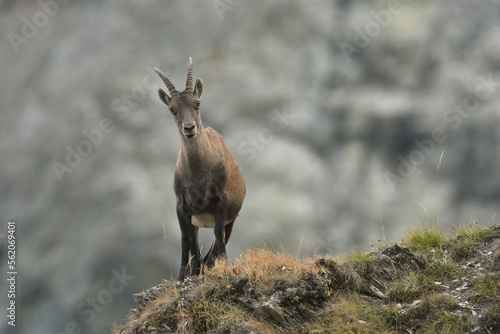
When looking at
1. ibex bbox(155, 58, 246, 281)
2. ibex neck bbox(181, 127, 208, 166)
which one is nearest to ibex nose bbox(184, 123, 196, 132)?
ibex bbox(155, 58, 246, 281)

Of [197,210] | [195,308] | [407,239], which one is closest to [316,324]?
[195,308]

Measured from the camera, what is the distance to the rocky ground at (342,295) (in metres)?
9.12

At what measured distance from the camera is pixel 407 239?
1133 centimetres

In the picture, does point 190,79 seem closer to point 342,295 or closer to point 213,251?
point 213,251

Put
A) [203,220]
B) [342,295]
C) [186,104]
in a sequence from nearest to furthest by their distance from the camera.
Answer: [342,295], [186,104], [203,220]

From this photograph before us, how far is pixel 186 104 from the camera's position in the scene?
39.1 feet

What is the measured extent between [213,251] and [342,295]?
11.9ft

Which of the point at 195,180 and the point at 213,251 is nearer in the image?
the point at 195,180

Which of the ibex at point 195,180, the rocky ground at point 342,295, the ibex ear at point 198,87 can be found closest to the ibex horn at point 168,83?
the ibex at point 195,180

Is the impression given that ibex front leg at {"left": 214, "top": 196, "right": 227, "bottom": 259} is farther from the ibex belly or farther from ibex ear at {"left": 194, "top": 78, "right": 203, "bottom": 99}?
ibex ear at {"left": 194, "top": 78, "right": 203, "bottom": 99}

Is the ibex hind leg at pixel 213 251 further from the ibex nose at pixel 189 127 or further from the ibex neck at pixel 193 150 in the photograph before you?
the ibex nose at pixel 189 127

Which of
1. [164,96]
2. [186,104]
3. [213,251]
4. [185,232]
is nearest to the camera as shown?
[186,104]

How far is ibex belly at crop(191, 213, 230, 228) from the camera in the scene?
12.3 metres

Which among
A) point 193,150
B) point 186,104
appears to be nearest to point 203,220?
point 193,150
